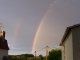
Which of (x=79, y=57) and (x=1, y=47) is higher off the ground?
(x=1, y=47)

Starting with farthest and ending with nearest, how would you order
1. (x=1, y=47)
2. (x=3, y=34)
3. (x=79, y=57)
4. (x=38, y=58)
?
(x=38, y=58)
(x=3, y=34)
(x=1, y=47)
(x=79, y=57)

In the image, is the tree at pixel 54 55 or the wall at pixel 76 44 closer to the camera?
the wall at pixel 76 44

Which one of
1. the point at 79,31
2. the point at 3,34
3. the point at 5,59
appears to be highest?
the point at 3,34

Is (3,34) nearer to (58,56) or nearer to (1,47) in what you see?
(1,47)

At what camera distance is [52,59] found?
41625mm

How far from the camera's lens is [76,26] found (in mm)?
15250

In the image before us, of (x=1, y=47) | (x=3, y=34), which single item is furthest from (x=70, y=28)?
(x=3, y=34)

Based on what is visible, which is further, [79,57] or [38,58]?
[38,58]

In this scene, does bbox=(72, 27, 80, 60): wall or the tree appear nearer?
bbox=(72, 27, 80, 60): wall

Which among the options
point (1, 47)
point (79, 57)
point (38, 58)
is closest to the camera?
point (79, 57)

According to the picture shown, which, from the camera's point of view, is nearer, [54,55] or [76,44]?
[76,44]

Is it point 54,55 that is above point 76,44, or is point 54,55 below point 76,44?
below

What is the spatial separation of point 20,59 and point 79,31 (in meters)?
33.5

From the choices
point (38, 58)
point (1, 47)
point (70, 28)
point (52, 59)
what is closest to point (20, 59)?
point (38, 58)
